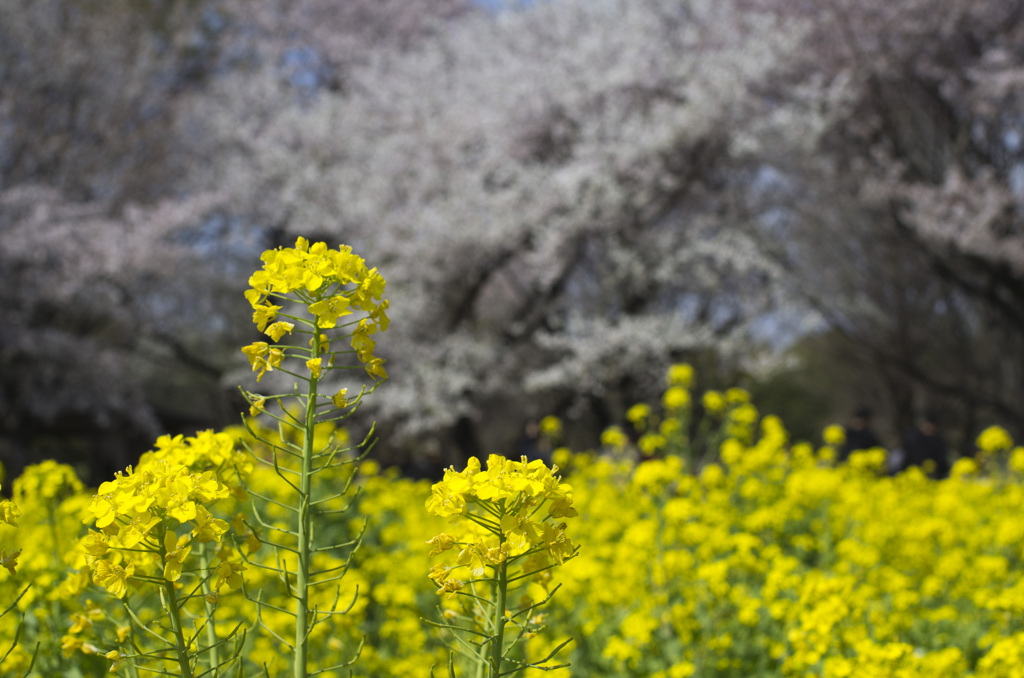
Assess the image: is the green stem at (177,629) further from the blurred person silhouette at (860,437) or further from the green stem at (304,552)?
the blurred person silhouette at (860,437)

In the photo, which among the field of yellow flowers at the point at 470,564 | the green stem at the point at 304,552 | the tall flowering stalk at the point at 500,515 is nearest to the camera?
the tall flowering stalk at the point at 500,515

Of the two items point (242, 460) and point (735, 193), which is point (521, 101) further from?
point (242, 460)

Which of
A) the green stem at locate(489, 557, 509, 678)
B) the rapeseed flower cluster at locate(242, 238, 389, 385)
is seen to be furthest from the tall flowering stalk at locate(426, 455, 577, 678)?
the rapeseed flower cluster at locate(242, 238, 389, 385)

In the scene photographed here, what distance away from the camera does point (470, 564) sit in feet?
4.93

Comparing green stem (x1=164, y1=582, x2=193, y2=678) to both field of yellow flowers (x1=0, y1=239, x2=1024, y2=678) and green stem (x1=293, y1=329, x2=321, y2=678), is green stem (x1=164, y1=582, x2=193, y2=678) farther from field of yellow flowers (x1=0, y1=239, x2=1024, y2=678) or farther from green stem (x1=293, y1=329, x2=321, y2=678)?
green stem (x1=293, y1=329, x2=321, y2=678)

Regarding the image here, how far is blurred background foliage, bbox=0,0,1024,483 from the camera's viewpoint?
432 inches

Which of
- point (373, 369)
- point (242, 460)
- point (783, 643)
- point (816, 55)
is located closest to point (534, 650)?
point (783, 643)

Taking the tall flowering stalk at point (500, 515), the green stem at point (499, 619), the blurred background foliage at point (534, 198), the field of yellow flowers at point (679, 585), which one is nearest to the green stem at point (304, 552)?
the field of yellow flowers at point (679, 585)

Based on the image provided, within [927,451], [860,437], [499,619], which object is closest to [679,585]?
[499,619]

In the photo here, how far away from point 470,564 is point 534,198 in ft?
31.9

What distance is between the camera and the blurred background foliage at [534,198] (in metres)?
11.0

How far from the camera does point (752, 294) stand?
41.1 ft

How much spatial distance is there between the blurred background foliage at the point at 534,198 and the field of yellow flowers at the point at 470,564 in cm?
486

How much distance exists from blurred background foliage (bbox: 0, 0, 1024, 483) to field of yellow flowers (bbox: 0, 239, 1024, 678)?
16.0ft
